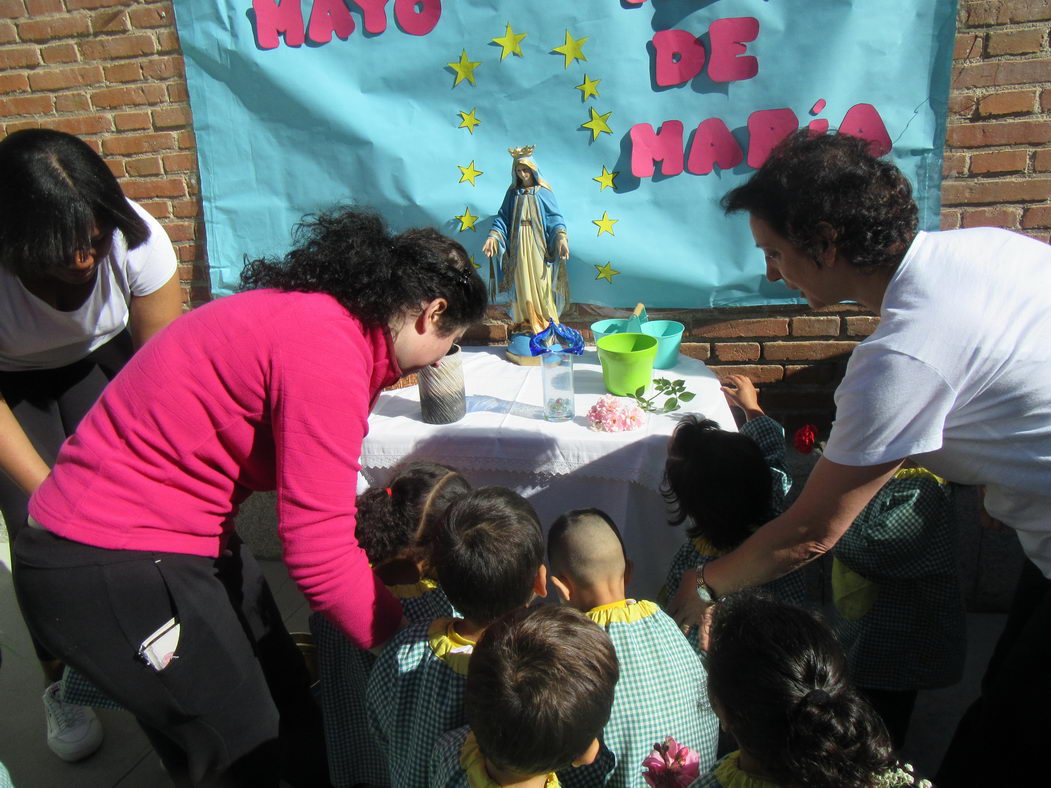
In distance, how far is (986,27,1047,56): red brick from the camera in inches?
99.0

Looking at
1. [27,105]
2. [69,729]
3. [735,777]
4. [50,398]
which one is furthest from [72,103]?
[735,777]

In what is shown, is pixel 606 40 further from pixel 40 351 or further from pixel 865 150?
pixel 40 351

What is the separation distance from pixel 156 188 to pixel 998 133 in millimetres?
3467

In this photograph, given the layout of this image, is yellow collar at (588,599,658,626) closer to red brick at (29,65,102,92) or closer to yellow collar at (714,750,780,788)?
yellow collar at (714,750,780,788)

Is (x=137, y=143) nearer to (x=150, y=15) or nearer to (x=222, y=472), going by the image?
(x=150, y=15)

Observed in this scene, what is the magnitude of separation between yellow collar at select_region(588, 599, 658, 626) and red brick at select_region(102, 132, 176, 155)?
2.90 m

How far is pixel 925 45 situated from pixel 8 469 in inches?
122

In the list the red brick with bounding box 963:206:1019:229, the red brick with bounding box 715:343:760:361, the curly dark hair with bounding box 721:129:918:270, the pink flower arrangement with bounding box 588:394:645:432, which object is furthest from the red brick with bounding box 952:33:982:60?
the pink flower arrangement with bounding box 588:394:645:432

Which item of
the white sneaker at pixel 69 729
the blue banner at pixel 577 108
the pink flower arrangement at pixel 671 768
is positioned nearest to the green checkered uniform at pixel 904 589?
the pink flower arrangement at pixel 671 768

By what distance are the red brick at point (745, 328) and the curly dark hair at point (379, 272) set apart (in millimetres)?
1841

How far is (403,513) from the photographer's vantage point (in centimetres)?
186

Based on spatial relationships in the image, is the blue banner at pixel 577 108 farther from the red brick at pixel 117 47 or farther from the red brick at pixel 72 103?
the red brick at pixel 72 103

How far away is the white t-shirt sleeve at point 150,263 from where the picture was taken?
6.39ft

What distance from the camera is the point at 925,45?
2557 millimetres
